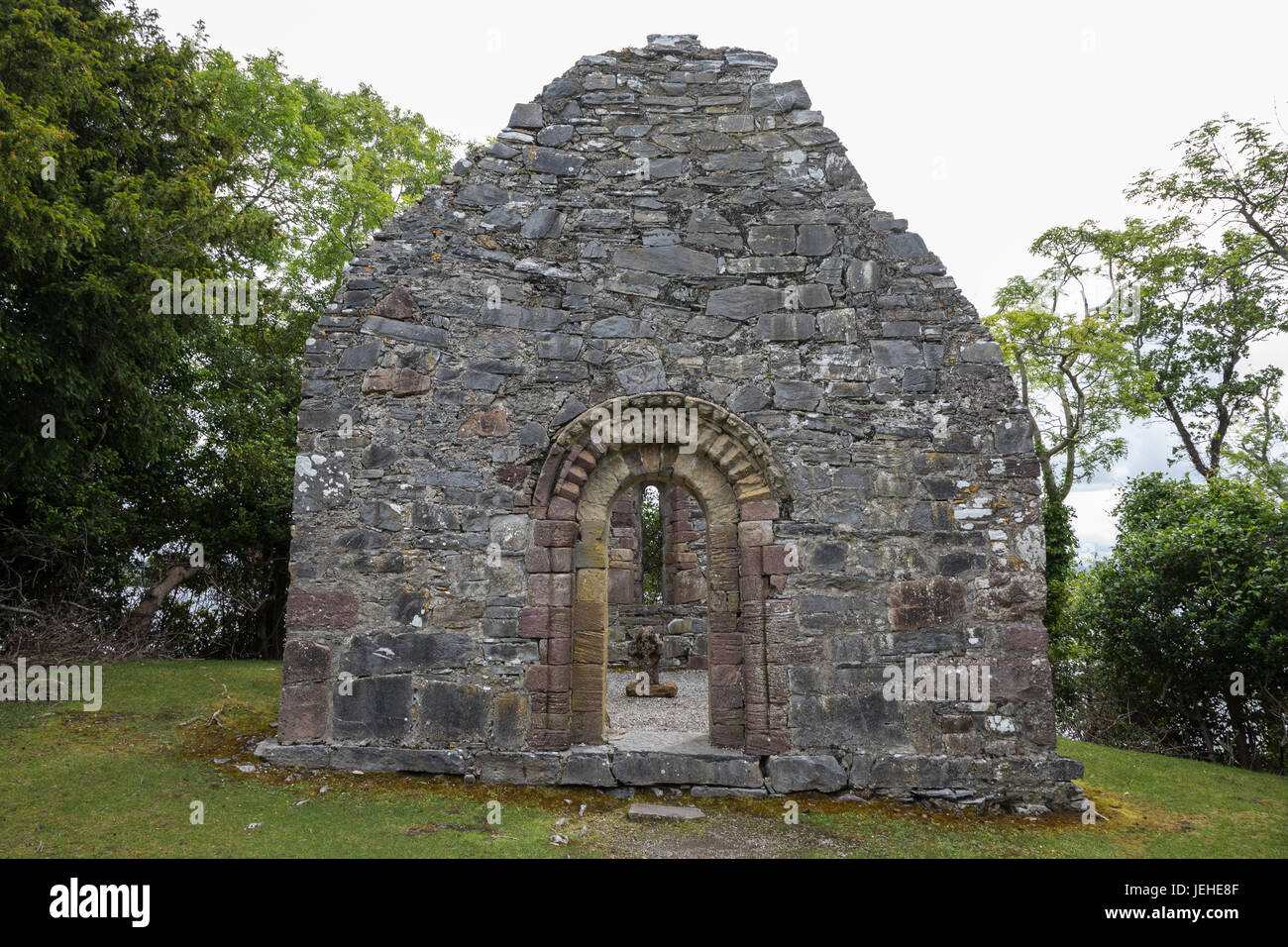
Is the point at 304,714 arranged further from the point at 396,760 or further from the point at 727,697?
the point at 727,697

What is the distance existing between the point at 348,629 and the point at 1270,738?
10662 mm

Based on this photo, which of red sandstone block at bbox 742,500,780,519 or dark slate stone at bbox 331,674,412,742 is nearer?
dark slate stone at bbox 331,674,412,742

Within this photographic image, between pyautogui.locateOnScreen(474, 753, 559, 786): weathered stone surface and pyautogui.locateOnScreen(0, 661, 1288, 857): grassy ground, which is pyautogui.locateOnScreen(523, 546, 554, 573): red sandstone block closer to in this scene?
pyautogui.locateOnScreen(474, 753, 559, 786): weathered stone surface

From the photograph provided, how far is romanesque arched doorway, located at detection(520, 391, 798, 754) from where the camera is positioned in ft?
22.3

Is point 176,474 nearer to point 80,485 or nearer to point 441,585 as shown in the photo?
point 80,485

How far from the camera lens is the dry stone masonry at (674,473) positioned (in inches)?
265

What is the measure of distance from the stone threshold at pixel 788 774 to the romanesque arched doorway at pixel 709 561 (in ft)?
0.69

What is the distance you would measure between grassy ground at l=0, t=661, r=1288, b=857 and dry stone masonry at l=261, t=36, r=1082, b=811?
0.34 meters

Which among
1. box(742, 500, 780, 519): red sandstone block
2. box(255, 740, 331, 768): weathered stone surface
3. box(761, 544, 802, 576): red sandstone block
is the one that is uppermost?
box(742, 500, 780, 519): red sandstone block

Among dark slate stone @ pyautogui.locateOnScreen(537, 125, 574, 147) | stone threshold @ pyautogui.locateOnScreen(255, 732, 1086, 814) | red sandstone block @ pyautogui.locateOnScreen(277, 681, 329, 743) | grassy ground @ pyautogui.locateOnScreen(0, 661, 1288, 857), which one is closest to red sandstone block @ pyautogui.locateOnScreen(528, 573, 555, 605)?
stone threshold @ pyautogui.locateOnScreen(255, 732, 1086, 814)

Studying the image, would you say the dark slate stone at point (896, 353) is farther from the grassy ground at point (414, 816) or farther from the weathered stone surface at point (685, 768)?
the grassy ground at point (414, 816)

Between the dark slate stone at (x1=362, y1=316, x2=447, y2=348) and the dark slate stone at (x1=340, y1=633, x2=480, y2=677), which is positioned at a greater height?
the dark slate stone at (x1=362, y1=316, x2=447, y2=348)

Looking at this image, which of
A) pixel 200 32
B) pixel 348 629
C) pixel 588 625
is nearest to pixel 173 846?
pixel 348 629

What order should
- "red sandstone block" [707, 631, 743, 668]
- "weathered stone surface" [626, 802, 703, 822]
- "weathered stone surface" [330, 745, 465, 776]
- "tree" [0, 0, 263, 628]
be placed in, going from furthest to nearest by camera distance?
"tree" [0, 0, 263, 628]
"red sandstone block" [707, 631, 743, 668]
"weathered stone surface" [330, 745, 465, 776]
"weathered stone surface" [626, 802, 703, 822]
